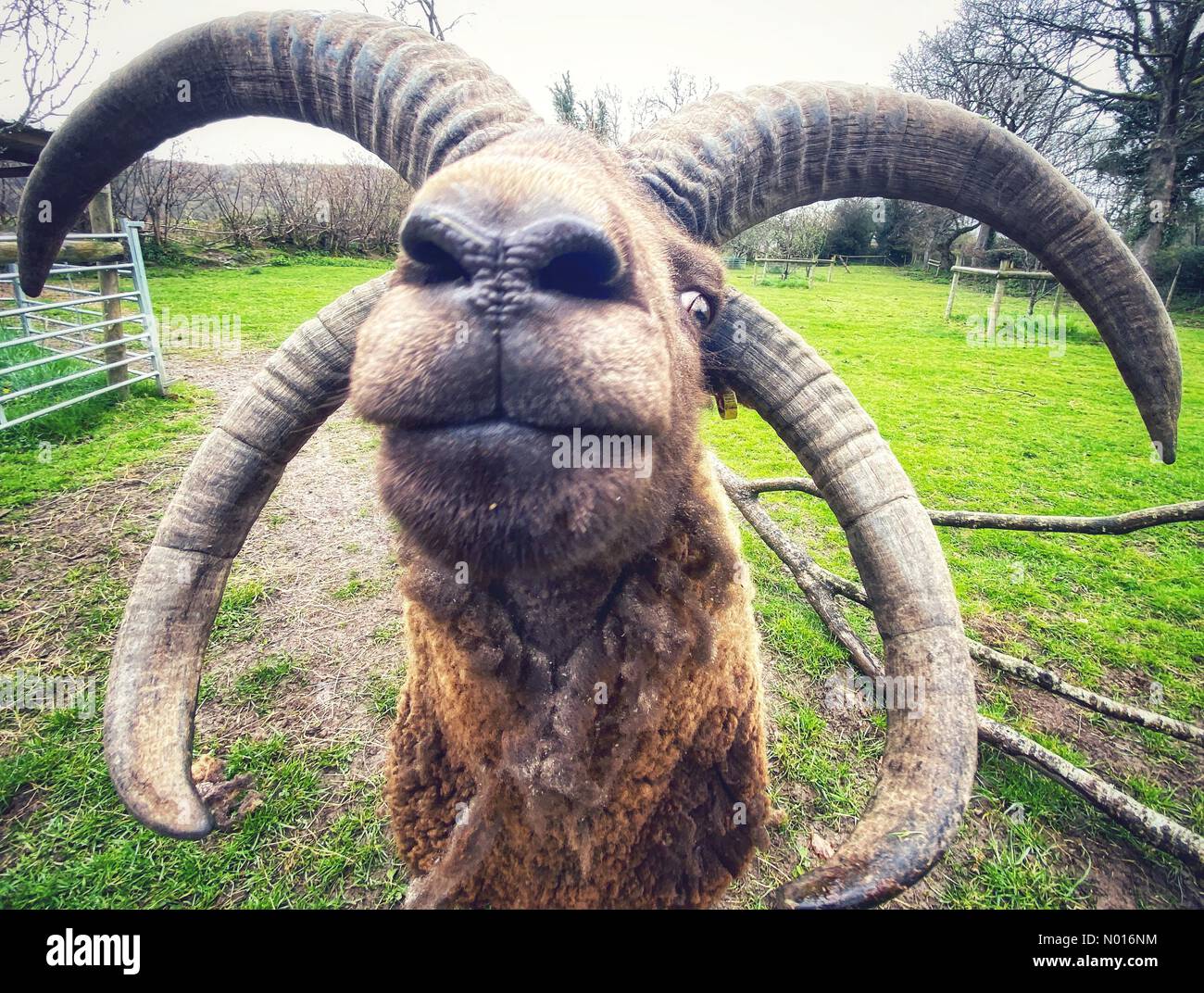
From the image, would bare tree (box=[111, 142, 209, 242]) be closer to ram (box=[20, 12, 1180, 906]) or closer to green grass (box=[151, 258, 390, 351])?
green grass (box=[151, 258, 390, 351])

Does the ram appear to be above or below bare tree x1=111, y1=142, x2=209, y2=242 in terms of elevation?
below

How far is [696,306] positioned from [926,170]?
92cm

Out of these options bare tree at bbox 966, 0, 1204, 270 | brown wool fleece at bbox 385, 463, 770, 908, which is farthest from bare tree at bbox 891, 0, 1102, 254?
brown wool fleece at bbox 385, 463, 770, 908

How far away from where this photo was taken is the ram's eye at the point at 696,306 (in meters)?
1.82

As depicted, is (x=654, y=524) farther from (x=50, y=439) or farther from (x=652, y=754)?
(x=50, y=439)

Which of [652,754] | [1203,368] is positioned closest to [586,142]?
[652,754]

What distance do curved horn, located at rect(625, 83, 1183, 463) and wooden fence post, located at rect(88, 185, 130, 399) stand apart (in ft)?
33.9

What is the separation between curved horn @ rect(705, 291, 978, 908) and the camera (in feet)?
4.61

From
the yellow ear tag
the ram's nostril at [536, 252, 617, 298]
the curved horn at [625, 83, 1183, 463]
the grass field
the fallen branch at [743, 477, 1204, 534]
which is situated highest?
the curved horn at [625, 83, 1183, 463]

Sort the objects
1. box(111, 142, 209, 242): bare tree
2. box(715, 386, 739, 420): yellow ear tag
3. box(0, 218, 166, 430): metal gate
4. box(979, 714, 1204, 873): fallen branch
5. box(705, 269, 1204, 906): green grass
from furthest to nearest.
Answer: box(111, 142, 209, 242): bare tree → box(0, 218, 166, 430): metal gate → box(705, 269, 1204, 906): green grass → box(979, 714, 1204, 873): fallen branch → box(715, 386, 739, 420): yellow ear tag

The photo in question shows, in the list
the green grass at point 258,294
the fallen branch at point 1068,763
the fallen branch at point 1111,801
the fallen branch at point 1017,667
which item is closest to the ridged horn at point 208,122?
the fallen branch at point 1017,667

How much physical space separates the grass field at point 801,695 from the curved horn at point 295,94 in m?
3.21

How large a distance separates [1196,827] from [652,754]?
3943 millimetres

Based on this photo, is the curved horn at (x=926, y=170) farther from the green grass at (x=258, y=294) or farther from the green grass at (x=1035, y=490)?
the green grass at (x=258, y=294)
